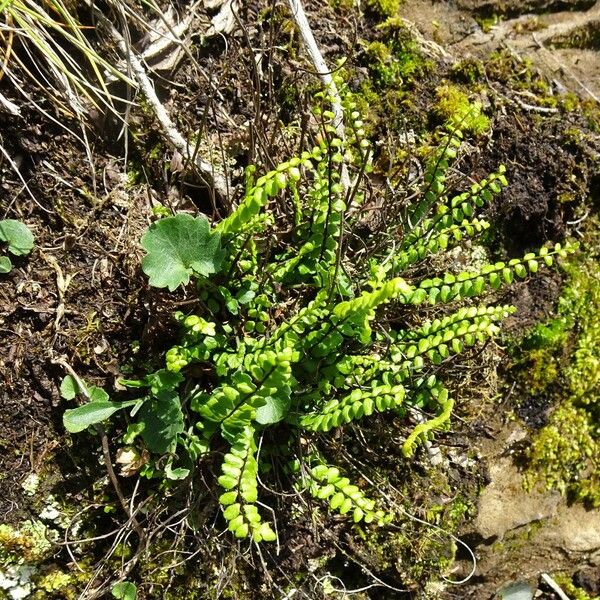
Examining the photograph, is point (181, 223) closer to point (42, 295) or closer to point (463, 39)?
point (42, 295)

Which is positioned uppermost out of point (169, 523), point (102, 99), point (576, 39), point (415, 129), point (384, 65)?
point (102, 99)

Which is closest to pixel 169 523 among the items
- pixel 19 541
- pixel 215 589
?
pixel 215 589

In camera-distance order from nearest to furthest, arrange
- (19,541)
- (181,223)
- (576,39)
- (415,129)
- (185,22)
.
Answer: (181,223)
(19,541)
(185,22)
(415,129)
(576,39)

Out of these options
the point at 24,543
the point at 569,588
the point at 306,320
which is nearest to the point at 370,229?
the point at 306,320

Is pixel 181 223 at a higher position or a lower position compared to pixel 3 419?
higher

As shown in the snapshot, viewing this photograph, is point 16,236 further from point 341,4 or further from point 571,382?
point 571,382

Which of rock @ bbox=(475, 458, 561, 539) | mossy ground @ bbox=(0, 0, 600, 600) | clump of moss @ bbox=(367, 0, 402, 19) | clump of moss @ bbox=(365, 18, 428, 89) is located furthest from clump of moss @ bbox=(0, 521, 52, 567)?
clump of moss @ bbox=(367, 0, 402, 19)

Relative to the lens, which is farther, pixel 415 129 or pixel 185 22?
pixel 415 129
